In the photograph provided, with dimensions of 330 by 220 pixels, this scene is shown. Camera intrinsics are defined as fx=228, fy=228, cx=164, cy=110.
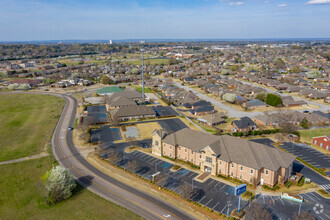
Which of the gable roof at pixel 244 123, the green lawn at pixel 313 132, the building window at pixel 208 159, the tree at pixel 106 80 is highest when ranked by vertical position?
the tree at pixel 106 80

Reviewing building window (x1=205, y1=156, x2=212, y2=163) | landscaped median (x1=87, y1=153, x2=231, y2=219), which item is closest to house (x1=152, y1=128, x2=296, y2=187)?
building window (x1=205, y1=156, x2=212, y2=163)

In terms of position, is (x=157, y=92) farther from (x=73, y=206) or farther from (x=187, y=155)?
(x=73, y=206)

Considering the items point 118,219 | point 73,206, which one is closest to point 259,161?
point 118,219

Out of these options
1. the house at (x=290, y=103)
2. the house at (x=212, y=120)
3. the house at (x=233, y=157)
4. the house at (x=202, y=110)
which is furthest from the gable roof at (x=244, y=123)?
the house at (x=290, y=103)

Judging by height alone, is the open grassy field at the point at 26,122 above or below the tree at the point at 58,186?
below

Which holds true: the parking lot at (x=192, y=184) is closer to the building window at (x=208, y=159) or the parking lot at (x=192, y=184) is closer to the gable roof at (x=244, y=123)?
the building window at (x=208, y=159)

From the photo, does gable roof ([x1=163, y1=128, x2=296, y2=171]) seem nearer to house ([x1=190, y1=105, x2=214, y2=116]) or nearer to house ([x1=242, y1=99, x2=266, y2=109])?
house ([x1=190, y1=105, x2=214, y2=116])

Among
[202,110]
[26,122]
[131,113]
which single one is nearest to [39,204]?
[131,113]
